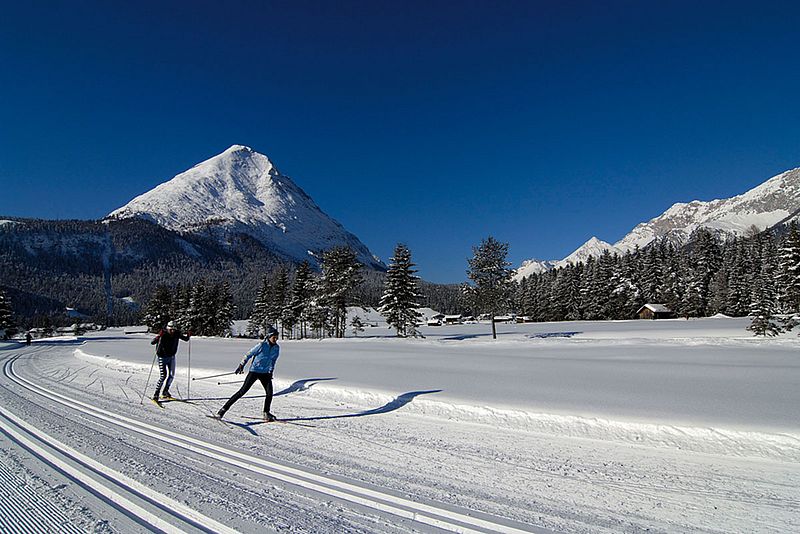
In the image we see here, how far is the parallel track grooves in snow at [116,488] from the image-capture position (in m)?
3.89

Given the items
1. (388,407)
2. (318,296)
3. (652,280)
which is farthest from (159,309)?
(652,280)

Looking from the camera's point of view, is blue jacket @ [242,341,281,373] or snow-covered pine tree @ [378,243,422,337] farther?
snow-covered pine tree @ [378,243,422,337]

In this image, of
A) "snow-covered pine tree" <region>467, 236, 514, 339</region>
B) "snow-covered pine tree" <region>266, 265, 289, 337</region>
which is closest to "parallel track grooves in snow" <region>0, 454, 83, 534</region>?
"snow-covered pine tree" <region>467, 236, 514, 339</region>

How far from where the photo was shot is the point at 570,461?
579 centimetres

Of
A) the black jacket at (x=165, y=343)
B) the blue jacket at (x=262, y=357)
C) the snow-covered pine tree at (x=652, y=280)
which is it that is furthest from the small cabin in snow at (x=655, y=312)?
the black jacket at (x=165, y=343)

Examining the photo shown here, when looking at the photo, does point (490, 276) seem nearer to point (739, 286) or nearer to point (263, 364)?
point (263, 364)

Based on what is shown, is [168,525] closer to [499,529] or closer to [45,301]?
[499,529]

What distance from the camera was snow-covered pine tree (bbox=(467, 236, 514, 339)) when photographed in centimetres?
3766

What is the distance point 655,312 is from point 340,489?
211ft

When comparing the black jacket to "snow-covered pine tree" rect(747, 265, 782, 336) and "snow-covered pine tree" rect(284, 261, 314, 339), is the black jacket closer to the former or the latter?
"snow-covered pine tree" rect(747, 265, 782, 336)

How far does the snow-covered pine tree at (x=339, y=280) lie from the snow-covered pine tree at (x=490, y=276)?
1228 centimetres

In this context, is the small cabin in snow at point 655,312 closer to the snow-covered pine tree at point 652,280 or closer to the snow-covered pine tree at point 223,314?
the snow-covered pine tree at point 652,280

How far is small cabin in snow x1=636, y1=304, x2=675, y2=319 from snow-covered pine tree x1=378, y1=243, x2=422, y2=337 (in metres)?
37.5

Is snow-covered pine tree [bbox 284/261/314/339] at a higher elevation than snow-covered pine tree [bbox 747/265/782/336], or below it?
higher
